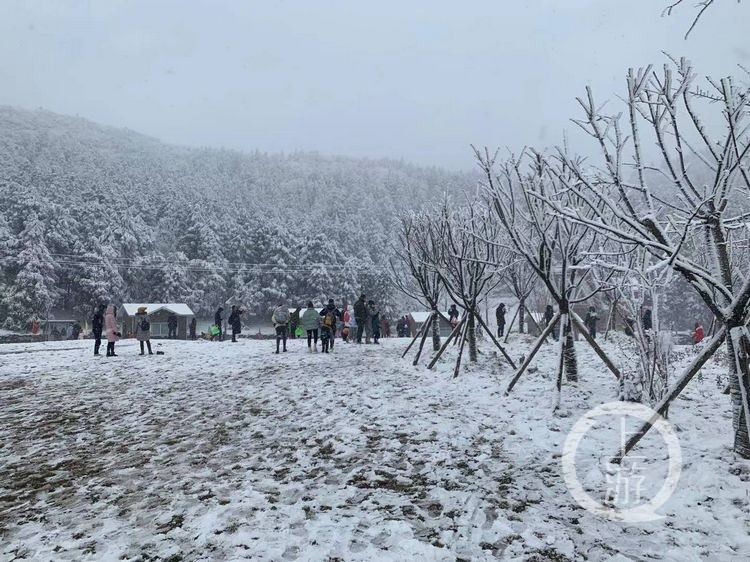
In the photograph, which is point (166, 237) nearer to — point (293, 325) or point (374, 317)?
point (293, 325)

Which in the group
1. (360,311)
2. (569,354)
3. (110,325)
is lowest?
(569,354)

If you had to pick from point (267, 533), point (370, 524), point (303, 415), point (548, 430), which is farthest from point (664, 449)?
point (303, 415)

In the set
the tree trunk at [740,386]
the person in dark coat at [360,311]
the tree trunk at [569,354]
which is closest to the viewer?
the tree trunk at [740,386]

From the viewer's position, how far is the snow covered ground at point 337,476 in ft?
13.1

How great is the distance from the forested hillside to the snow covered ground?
34064 mm

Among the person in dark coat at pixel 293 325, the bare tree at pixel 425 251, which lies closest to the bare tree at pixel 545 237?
the bare tree at pixel 425 251

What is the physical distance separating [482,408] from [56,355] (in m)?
16.4

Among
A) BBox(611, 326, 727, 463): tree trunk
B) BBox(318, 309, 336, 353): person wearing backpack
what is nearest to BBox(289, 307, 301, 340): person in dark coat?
BBox(318, 309, 336, 353): person wearing backpack

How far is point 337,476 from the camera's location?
5559mm

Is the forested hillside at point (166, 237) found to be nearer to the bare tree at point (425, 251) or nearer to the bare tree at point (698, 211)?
the bare tree at point (425, 251)

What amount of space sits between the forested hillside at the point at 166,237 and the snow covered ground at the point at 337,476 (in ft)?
112

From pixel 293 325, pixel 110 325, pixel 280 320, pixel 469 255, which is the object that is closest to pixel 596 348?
pixel 469 255

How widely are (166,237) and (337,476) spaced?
66.9m

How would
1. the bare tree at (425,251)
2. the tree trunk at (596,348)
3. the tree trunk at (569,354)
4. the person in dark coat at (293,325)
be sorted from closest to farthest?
the tree trunk at (596,348) < the tree trunk at (569,354) < the bare tree at (425,251) < the person in dark coat at (293,325)
